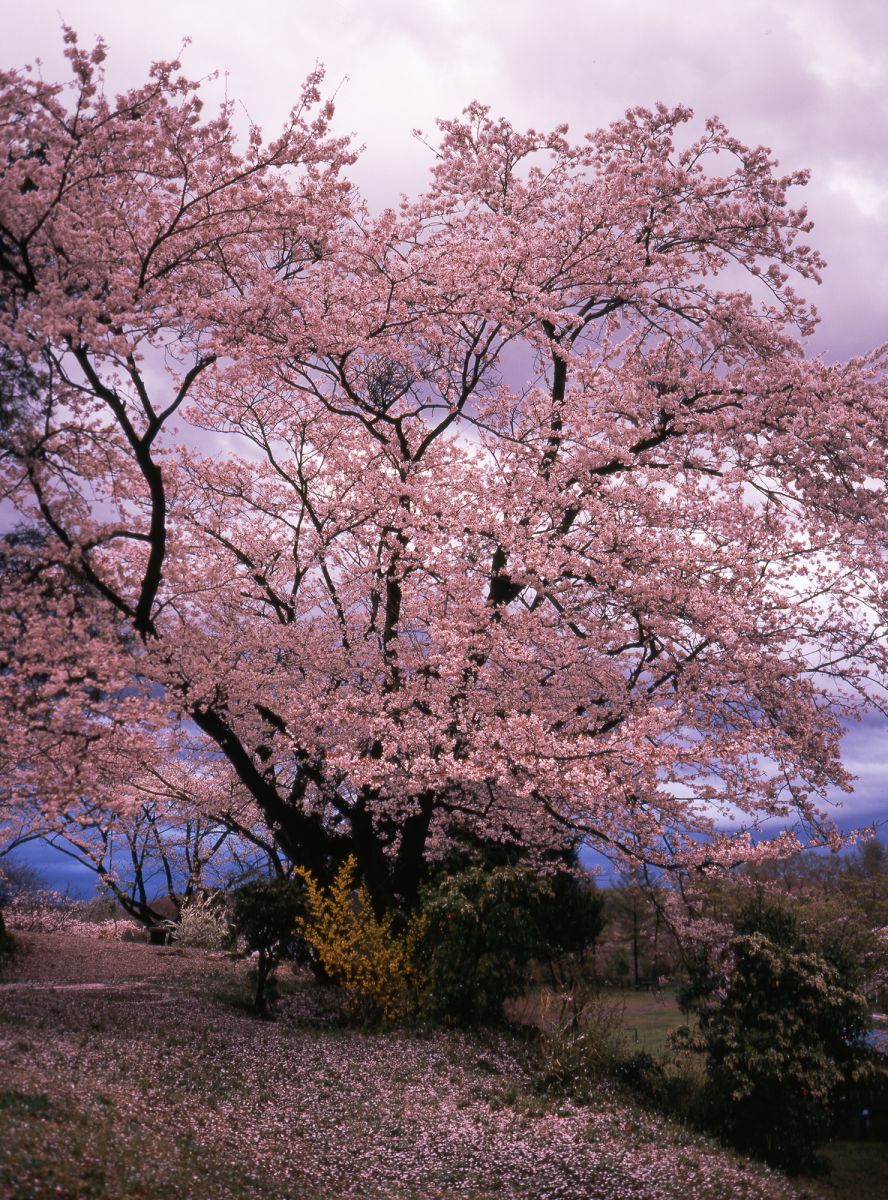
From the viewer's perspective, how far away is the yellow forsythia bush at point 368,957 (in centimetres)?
1376

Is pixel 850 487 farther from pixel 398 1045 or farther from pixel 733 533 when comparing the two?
pixel 398 1045

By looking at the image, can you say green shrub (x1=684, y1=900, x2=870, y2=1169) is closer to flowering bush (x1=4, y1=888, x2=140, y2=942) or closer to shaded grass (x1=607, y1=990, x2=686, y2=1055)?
shaded grass (x1=607, y1=990, x2=686, y2=1055)

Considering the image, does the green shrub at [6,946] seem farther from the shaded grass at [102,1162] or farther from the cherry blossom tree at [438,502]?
the shaded grass at [102,1162]

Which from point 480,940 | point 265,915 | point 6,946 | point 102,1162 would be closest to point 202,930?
point 6,946

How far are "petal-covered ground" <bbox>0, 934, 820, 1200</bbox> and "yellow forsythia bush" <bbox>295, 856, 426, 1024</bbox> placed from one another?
0.89 m

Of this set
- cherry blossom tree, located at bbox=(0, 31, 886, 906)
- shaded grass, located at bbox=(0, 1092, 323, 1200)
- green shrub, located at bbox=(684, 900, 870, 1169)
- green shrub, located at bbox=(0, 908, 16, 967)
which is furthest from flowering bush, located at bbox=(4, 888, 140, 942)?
shaded grass, located at bbox=(0, 1092, 323, 1200)

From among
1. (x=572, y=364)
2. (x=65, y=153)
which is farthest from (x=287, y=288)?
(x=572, y=364)

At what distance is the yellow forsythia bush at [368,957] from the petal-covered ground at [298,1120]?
2.91 ft

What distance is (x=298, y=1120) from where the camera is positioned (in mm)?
9039

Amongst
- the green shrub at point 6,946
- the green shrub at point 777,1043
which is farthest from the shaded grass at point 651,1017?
the green shrub at point 6,946

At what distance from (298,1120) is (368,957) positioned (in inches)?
190

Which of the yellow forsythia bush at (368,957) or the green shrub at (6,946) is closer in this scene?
the yellow forsythia bush at (368,957)

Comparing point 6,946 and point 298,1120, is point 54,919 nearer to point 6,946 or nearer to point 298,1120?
point 6,946

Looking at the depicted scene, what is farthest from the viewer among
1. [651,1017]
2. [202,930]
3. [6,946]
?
[651,1017]
